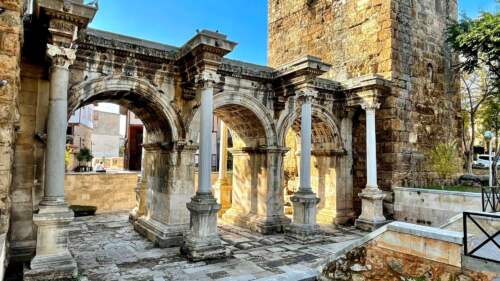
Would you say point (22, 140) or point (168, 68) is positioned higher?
point (168, 68)

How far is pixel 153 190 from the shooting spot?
30.3ft

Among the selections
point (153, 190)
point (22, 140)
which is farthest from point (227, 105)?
point (22, 140)

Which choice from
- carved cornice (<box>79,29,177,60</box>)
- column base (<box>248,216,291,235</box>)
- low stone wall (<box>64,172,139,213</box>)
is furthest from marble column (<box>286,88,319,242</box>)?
low stone wall (<box>64,172,139,213</box>)

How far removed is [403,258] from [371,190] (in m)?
5.41

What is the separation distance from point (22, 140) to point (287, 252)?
20.2 feet

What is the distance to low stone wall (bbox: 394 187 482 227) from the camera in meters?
8.91

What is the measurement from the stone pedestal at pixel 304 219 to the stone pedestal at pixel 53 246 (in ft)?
17.6

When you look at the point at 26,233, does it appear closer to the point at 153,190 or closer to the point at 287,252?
the point at 153,190

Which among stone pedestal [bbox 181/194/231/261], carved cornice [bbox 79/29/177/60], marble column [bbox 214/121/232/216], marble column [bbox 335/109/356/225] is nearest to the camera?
stone pedestal [bbox 181/194/231/261]

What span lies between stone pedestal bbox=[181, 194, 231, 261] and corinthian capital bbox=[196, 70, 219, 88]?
8.31ft

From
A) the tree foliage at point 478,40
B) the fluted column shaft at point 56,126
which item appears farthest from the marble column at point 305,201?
the tree foliage at point 478,40

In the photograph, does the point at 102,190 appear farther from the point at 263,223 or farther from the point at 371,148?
the point at 371,148

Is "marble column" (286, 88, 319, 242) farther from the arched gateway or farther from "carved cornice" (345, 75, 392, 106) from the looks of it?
"carved cornice" (345, 75, 392, 106)

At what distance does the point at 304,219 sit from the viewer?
29.3 feet
